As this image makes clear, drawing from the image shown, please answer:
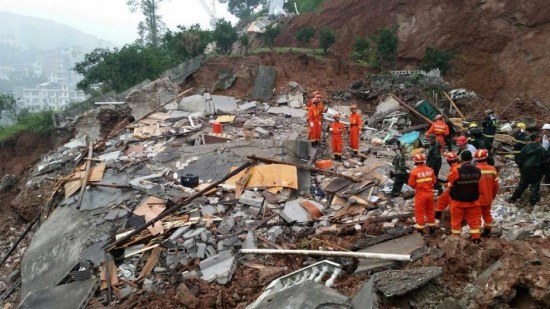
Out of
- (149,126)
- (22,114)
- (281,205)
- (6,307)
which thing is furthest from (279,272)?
(22,114)

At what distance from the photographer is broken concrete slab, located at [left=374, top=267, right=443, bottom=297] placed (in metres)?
4.00

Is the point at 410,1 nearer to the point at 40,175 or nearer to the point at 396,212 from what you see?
the point at 396,212

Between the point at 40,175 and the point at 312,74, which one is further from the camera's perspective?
the point at 312,74

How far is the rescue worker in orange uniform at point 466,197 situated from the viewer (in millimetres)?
5414

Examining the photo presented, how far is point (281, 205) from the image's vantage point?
7.82 meters

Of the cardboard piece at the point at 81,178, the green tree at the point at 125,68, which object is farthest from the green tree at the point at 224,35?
the cardboard piece at the point at 81,178

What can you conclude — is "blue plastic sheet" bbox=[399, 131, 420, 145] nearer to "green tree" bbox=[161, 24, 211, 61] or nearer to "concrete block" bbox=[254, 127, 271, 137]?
"concrete block" bbox=[254, 127, 271, 137]

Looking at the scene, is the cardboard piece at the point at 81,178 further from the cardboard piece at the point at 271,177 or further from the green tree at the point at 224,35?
the green tree at the point at 224,35

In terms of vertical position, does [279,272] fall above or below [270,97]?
below

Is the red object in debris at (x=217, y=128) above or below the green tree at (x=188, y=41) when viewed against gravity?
below

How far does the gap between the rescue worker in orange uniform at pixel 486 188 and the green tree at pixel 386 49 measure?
11.2 metres

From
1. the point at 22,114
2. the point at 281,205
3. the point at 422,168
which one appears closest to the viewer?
the point at 422,168

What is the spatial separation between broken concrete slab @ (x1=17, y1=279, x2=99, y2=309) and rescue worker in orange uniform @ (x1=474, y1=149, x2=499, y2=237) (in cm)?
554

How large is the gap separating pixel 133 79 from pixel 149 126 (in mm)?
7585
